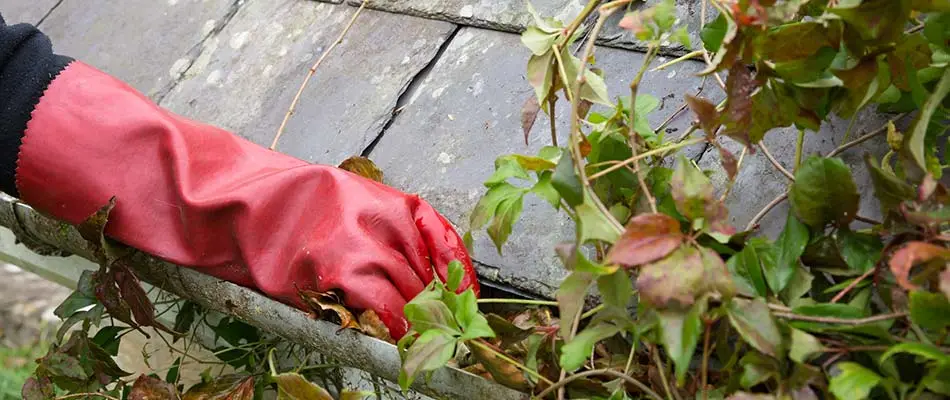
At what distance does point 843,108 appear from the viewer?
3.15 ft

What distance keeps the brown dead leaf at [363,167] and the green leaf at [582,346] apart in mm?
609

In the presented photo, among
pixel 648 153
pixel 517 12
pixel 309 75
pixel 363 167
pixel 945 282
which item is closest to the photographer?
pixel 945 282

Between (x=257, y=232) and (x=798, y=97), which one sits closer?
(x=798, y=97)

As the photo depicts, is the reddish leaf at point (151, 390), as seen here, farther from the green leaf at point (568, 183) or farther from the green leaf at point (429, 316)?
the green leaf at point (568, 183)

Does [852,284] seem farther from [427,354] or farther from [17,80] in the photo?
[17,80]

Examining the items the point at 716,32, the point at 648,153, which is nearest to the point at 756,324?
the point at 648,153

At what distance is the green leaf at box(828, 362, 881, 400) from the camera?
2.45 feet

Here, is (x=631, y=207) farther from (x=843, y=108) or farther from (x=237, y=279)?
(x=237, y=279)

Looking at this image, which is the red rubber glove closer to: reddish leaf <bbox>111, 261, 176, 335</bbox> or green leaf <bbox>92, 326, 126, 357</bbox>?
reddish leaf <bbox>111, 261, 176, 335</bbox>

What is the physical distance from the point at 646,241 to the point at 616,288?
0.10 metres

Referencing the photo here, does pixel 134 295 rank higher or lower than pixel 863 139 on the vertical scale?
lower

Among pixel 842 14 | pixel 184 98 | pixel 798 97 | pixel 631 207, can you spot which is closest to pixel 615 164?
pixel 631 207

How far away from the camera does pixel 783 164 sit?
119 cm

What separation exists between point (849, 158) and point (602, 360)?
0.38 m
